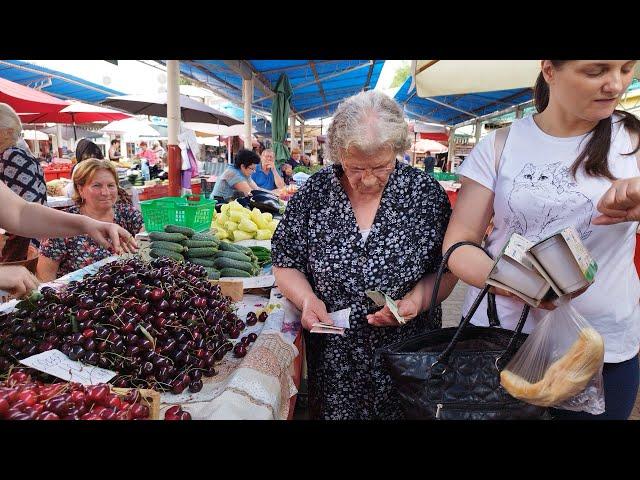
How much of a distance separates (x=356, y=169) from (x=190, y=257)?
167 cm

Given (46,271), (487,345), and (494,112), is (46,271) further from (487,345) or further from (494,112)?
(494,112)

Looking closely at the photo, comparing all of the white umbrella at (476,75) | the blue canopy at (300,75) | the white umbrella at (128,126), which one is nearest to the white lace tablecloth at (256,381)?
the white umbrella at (476,75)

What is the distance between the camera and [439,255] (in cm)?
190

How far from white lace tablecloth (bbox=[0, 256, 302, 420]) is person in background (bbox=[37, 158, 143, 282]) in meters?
1.24

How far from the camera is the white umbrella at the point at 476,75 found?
490 centimetres

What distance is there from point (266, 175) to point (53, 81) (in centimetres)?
903

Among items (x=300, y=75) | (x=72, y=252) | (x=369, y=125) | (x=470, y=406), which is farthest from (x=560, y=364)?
(x=300, y=75)

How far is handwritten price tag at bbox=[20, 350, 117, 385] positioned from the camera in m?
1.47

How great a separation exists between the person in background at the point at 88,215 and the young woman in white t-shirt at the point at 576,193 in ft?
9.29

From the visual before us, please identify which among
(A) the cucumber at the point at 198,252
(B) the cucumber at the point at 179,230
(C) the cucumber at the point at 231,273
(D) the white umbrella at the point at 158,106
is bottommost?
(C) the cucumber at the point at 231,273

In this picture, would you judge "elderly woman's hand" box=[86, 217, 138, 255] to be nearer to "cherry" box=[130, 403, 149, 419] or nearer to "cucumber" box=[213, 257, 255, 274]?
"cucumber" box=[213, 257, 255, 274]

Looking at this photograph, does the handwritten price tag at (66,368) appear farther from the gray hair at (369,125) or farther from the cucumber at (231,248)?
the cucumber at (231,248)

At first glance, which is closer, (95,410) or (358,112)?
(95,410)
